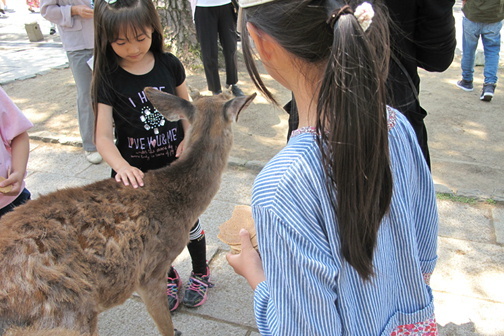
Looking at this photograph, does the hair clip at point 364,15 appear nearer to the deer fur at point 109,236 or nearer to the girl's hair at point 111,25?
the deer fur at point 109,236

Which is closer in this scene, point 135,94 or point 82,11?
point 135,94

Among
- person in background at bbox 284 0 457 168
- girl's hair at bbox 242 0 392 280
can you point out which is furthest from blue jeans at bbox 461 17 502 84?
girl's hair at bbox 242 0 392 280

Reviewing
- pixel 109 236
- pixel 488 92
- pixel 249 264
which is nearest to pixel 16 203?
pixel 109 236

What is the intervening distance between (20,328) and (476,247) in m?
3.54

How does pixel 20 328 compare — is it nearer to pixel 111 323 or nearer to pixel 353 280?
pixel 111 323

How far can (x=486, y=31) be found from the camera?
7.12 metres

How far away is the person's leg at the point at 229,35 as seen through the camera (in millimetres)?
6938

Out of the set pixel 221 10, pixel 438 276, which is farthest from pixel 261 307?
pixel 221 10

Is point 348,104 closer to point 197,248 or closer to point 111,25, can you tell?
point 111,25

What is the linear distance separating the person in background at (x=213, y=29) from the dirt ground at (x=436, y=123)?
2.92 feet

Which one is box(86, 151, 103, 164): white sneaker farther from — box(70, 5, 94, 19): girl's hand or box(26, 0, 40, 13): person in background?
box(26, 0, 40, 13): person in background

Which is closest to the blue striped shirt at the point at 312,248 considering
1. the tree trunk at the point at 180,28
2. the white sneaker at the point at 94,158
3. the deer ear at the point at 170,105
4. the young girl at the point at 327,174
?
the young girl at the point at 327,174

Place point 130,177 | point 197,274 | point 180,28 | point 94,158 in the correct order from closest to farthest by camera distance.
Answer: point 130,177
point 197,274
point 94,158
point 180,28

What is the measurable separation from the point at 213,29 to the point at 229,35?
0.28 m
